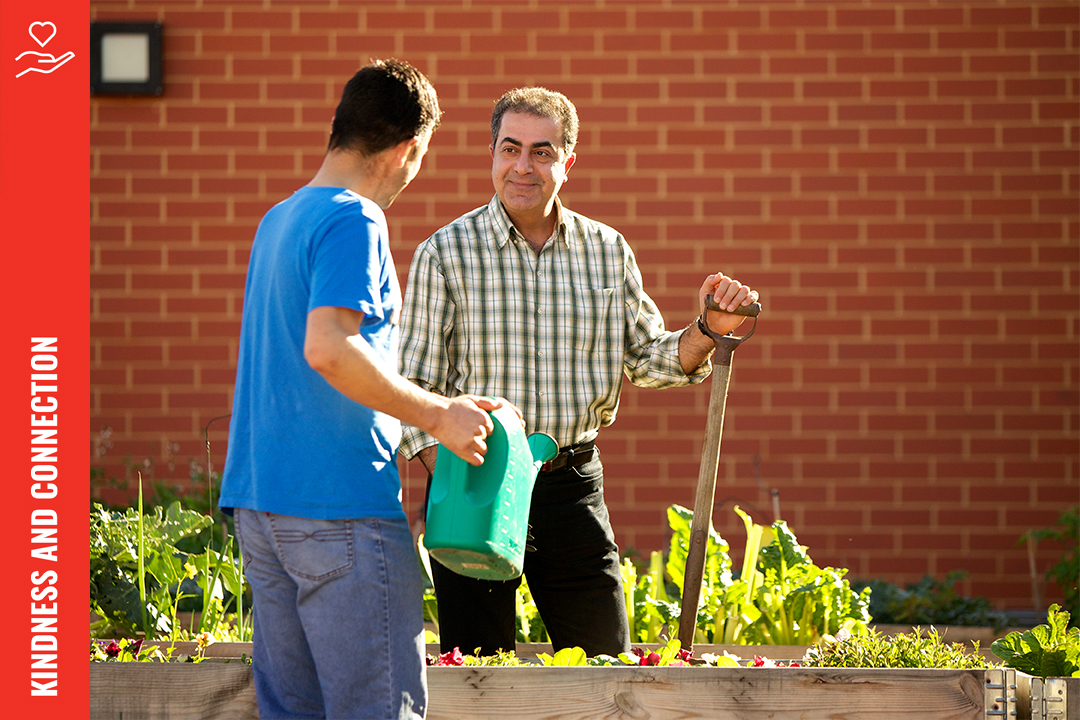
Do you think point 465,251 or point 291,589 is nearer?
point 291,589

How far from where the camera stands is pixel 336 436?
1.83 metres

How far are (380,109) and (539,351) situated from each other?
999mm

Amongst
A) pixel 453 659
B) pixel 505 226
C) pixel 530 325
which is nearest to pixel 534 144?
pixel 505 226

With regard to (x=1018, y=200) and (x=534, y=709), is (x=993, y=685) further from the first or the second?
(x=1018, y=200)

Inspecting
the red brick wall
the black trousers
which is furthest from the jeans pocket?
the red brick wall

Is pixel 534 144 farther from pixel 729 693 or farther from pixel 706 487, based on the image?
pixel 729 693

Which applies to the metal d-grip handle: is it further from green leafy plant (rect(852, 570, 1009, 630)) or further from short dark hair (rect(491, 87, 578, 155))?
green leafy plant (rect(852, 570, 1009, 630))

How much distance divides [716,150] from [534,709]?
3.24m

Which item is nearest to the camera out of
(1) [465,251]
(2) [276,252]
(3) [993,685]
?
(2) [276,252]

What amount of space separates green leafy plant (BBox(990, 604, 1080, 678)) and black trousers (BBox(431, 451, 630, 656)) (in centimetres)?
89

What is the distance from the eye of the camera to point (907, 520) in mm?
4926

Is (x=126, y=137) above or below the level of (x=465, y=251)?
above

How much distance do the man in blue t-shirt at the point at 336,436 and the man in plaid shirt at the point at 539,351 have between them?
0.79 meters

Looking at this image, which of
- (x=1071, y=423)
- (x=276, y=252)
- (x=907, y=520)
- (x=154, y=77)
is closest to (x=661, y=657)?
(x=276, y=252)
